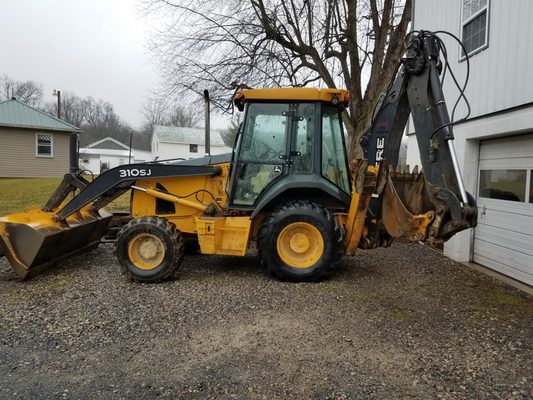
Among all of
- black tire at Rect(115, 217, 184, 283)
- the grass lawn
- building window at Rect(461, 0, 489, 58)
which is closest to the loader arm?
building window at Rect(461, 0, 489, 58)

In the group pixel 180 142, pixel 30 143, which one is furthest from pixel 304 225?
pixel 180 142

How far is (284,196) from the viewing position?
6047 millimetres

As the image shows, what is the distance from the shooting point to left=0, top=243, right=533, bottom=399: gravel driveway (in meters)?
3.23

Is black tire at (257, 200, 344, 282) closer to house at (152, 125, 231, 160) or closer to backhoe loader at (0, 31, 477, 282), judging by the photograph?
backhoe loader at (0, 31, 477, 282)

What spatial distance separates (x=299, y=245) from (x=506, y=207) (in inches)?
131

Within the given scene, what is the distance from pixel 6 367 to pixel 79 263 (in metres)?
3.41

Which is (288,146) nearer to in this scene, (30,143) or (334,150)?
(334,150)

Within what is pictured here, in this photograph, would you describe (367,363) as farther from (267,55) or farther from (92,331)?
(267,55)

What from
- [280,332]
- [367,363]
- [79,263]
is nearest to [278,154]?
[280,332]

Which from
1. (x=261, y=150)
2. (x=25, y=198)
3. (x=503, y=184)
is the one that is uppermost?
(x=261, y=150)

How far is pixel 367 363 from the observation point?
3.58m

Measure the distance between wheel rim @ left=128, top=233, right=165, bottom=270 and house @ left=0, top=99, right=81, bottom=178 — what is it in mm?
20996

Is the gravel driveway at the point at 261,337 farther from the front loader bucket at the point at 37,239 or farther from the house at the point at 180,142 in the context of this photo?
the house at the point at 180,142

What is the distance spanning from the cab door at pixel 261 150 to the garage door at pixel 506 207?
3417 mm
